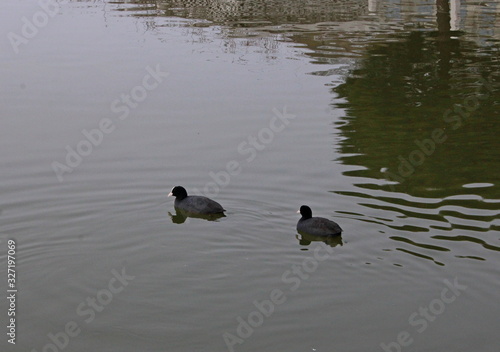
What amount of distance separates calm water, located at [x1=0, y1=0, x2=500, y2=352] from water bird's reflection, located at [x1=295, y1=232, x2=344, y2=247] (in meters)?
0.05

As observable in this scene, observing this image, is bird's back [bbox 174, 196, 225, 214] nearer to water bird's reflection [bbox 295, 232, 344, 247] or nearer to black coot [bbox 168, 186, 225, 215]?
black coot [bbox 168, 186, 225, 215]

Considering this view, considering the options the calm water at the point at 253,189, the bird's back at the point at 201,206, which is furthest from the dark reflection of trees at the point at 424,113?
the bird's back at the point at 201,206

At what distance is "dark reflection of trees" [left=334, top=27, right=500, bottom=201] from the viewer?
49.1 feet

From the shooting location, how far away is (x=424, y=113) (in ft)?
60.7

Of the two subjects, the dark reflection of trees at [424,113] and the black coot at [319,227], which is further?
the dark reflection of trees at [424,113]

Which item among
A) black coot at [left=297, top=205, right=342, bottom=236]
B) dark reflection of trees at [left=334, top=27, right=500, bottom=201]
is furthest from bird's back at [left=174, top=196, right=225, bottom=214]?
dark reflection of trees at [left=334, top=27, right=500, bottom=201]

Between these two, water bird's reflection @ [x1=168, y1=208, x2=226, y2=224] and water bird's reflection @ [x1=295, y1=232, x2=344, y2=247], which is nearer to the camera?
water bird's reflection @ [x1=295, y1=232, x2=344, y2=247]

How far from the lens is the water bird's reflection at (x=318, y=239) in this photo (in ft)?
39.5

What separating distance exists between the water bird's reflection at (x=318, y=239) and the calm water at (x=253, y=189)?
1.8 inches

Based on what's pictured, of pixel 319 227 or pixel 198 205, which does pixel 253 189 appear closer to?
pixel 198 205

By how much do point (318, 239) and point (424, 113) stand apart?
24.3ft

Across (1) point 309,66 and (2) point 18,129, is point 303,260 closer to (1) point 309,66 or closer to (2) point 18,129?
(2) point 18,129

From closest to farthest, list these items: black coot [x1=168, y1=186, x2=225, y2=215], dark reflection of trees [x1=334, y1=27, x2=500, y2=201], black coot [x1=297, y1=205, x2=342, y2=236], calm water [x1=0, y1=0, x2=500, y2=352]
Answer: calm water [x1=0, y1=0, x2=500, y2=352], black coot [x1=297, y1=205, x2=342, y2=236], black coot [x1=168, y1=186, x2=225, y2=215], dark reflection of trees [x1=334, y1=27, x2=500, y2=201]

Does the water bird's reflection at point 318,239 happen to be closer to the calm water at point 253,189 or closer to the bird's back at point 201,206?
the calm water at point 253,189
